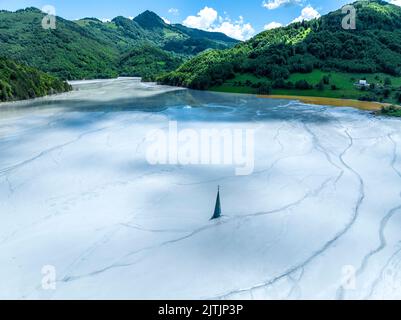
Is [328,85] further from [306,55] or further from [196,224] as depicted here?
[196,224]

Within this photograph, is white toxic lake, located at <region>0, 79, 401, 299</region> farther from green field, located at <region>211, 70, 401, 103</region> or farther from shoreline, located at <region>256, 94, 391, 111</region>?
green field, located at <region>211, 70, 401, 103</region>

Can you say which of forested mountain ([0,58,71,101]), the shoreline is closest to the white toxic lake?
the shoreline

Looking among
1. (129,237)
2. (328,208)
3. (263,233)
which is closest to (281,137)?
(328,208)

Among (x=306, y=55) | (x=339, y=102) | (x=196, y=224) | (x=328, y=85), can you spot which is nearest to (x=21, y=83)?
(x=339, y=102)

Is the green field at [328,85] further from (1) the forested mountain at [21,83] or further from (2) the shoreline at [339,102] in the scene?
(1) the forested mountain at [21,83]

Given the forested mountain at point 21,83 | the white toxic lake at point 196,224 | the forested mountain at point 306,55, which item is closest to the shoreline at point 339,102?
the forested mountain at point 306,55

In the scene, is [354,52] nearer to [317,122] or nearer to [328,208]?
[317,122]
